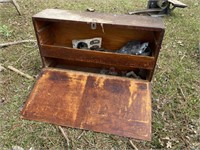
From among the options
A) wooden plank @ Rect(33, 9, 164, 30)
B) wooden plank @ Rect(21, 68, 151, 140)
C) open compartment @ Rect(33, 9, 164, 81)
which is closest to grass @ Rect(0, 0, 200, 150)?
wooden plank @ Rect(21, 68, 151, 140)

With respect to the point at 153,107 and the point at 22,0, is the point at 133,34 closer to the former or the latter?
the point at 153,107

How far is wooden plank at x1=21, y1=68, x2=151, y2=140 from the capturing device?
1.85 m

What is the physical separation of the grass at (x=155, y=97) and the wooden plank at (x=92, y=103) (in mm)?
87

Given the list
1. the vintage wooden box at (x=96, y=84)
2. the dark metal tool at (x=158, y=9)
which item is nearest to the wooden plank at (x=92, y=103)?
the vintage wooden box at (x=96, y=84)

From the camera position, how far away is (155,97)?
2227 millimetres

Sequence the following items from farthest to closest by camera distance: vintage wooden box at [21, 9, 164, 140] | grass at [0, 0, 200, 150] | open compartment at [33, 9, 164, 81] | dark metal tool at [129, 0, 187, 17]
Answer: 1. dark metal tool at [129, 0, 187, 17]
2. open compartment at [33, 9, 164, 81]
3. vintage wooden box at [21, 9, 164, 140]
4. grass at [0, 0, 200, 150]

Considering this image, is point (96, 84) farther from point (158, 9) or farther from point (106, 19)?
point (158, 9)

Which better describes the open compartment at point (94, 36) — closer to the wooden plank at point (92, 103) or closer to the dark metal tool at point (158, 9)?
the wooden plank at point (92, 103)

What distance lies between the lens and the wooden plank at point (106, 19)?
6.32 ft

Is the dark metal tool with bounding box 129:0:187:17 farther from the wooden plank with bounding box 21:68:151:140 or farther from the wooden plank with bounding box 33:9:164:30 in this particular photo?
the wooden plank with bounding box 21:68:151:140

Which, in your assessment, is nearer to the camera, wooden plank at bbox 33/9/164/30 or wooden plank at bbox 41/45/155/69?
wooden plank at bbox 33/9/164/30

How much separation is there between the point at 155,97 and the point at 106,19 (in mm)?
992

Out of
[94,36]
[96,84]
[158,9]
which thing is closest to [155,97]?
[96,84]

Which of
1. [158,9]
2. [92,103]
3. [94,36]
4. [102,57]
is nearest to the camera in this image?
[92,103]
